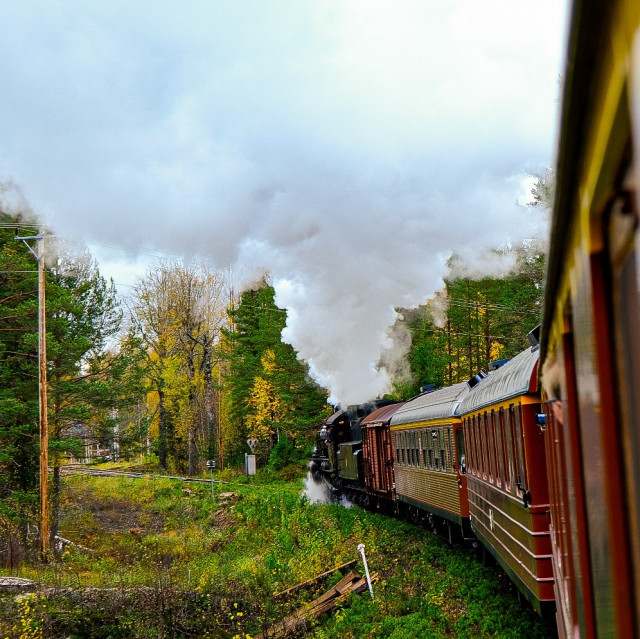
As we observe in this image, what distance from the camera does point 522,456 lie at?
747cm

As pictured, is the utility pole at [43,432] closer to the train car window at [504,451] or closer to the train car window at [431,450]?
the train car window at [431,450]

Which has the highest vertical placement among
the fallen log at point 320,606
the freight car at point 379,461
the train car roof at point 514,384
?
the train car roof at point 514,384

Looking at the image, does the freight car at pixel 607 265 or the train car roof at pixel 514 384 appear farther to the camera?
the train car roof at pixel 514 384

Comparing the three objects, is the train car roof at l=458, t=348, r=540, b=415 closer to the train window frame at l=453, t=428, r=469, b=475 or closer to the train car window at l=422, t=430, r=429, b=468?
the train window frame at l=453, t=428, r=469, b=475

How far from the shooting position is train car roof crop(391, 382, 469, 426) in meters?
14.1

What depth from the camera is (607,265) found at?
4.97ft

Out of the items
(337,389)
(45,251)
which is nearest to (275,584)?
(45,251)

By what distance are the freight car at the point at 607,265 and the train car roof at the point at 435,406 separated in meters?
11.9

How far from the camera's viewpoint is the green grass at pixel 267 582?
1223 centimetres

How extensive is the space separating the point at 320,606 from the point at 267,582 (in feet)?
6.83

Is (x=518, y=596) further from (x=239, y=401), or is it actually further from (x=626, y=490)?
(x=239, y=401)

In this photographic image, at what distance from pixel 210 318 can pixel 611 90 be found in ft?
171

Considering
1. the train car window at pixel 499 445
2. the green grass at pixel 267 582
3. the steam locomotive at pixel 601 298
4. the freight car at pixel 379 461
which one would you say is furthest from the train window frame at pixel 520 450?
the freight car at pixel 379 461

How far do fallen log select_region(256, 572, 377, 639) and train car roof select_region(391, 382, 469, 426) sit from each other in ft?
10.3
